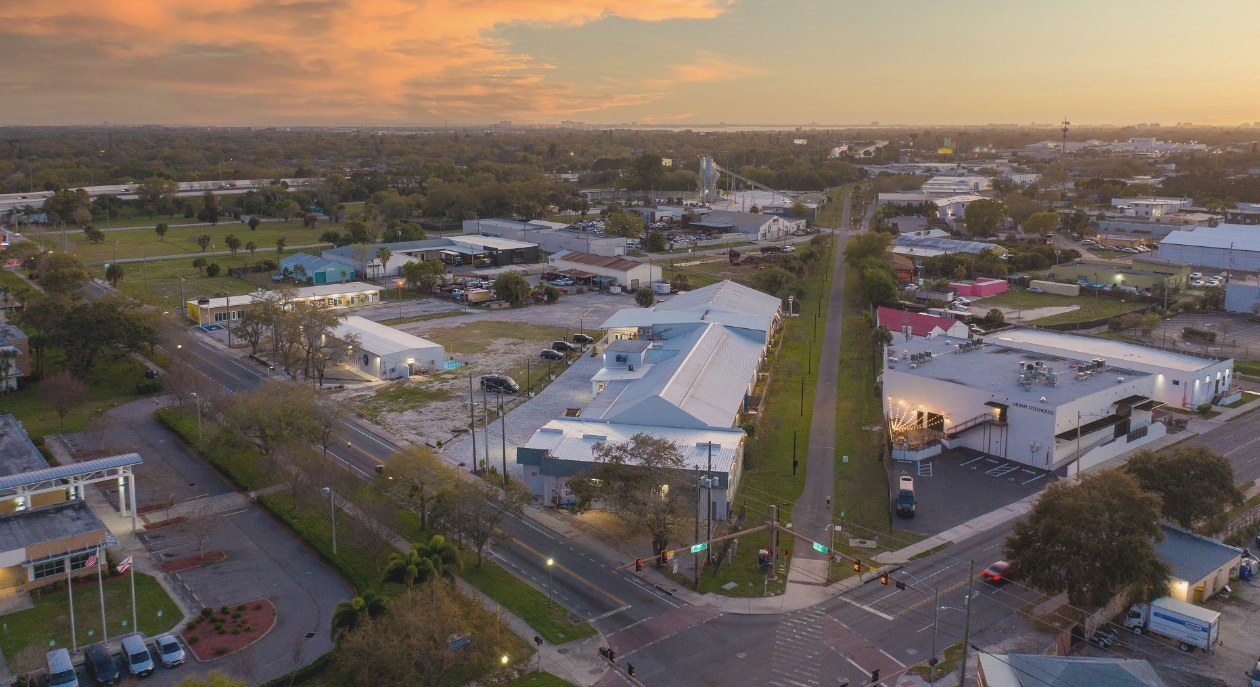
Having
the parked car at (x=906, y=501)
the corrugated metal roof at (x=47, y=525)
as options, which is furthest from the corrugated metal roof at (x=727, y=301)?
the corrugated metal roof at (x=47, y=525)

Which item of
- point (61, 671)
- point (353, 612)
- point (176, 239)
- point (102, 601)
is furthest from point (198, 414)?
point (176, 239)

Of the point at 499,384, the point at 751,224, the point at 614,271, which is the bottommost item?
the point at 499,384

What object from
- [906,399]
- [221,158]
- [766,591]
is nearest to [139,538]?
[766,591]

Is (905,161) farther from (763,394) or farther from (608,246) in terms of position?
(763,394)

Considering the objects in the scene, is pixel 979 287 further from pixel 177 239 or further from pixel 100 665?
pixel 177 239

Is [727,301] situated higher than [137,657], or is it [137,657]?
[727,301]

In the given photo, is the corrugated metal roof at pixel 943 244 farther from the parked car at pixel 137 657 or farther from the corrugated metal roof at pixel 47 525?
the parked car at pixel 137 657
